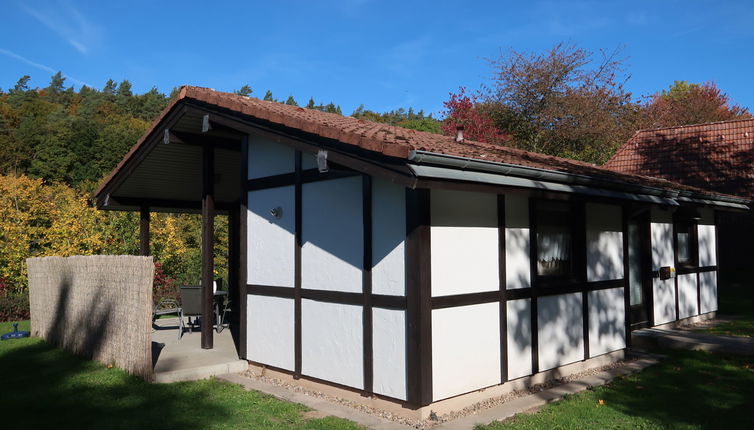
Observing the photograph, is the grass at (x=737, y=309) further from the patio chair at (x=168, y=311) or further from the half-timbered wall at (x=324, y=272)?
the patio chair at (x=168, y=311)

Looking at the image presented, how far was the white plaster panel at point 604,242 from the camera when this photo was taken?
782cm

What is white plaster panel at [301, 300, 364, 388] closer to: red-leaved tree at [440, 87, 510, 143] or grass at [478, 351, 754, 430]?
grass at [478, 351, 754, 430]

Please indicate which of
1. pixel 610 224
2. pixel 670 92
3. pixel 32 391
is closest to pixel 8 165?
pixel 32 391

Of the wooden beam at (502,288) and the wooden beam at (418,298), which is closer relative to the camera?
the wooden beam at (418,298)

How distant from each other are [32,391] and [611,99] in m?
25.1

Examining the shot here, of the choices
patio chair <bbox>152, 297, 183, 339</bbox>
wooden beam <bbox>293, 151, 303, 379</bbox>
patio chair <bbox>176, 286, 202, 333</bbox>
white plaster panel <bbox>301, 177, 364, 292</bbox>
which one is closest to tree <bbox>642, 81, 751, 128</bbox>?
patio chair <bbox>152, 297, 183, 339</bbox>

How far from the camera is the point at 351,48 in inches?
741

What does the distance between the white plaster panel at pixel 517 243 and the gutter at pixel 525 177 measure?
557 millimetres

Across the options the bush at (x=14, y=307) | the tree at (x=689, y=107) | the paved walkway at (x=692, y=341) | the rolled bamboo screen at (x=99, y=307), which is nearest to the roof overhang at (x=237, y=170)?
the rolled bamboo screen at (x=99, y=307)

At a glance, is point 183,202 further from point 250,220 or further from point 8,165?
point 8,165

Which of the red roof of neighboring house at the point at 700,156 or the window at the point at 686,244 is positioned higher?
the red roof of neighboring house at the point at 700,156

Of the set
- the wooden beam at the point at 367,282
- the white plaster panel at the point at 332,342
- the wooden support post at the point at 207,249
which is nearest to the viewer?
the wooden beam at the point at 367,282

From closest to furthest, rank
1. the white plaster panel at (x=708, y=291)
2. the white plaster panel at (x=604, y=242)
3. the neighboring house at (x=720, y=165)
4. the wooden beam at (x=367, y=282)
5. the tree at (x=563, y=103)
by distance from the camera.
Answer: the wooden beam at (x=367, y=282) < the white plaster panel at (x=604, y=242) < the white plaster panel at (x=708, y=291) < the neighboring house at (x=720, y=165) < the tree at (x=563, y=103)

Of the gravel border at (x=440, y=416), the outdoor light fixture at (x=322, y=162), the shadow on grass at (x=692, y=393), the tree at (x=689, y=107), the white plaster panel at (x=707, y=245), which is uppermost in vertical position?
the tree at (x=689, y=107)
